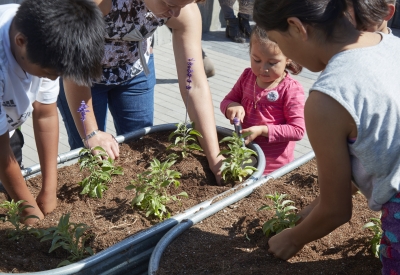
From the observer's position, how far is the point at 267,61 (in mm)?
2500

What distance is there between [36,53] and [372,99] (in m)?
1.01

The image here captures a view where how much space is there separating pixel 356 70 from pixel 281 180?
977 mm

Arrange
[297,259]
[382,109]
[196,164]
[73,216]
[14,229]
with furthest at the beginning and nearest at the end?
1. [196,164]
2. [73,216]
3. [14,229]
4. [297,259]
5. [382,109]

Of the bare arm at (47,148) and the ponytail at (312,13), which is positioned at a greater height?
the ponytail at (312,13)

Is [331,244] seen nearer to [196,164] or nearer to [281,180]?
[281,180]

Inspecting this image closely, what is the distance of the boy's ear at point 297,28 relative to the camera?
1.34m


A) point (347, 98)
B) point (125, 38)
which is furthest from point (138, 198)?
point (347, 98)

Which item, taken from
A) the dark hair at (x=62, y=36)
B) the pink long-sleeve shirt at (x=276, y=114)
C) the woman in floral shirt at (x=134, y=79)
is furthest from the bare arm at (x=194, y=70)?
the dark hair at (x=62, y=36)

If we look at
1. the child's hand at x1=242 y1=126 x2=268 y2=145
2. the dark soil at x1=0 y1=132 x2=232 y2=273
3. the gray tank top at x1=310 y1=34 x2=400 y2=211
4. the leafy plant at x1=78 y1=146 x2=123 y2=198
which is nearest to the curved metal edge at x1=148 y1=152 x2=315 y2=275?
the dark soil at x1=0 y1=132 x2=232 y2=273

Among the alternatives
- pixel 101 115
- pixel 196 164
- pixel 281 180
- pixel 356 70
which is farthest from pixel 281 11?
pixel 101 115

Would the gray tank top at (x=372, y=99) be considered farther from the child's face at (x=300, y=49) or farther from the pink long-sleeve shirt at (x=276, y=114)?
the pink long-sleeve shirt at (x=276, y=114)

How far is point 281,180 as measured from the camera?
2.22 metres

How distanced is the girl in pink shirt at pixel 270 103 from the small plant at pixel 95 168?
62 cm

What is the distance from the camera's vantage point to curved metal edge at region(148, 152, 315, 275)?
1.71 m
